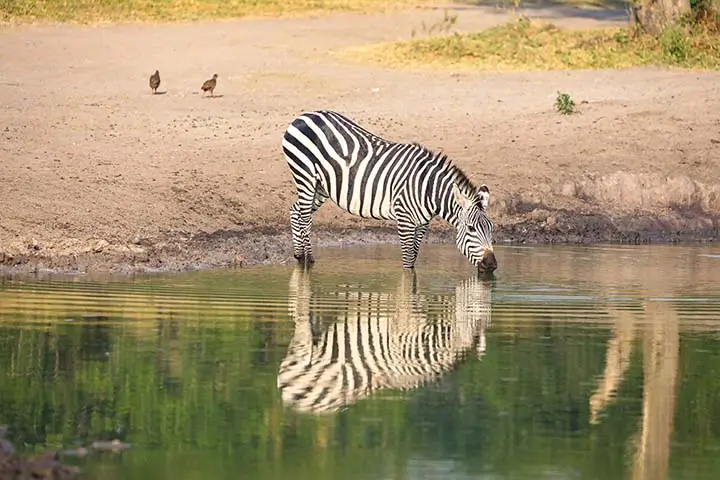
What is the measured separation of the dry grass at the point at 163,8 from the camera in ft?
99.3

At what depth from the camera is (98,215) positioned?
1498 centimetres

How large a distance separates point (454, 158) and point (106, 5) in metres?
15.3

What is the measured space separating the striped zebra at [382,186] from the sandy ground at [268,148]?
0.71 metres

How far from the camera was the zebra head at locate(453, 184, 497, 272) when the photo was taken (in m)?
A: 14.0

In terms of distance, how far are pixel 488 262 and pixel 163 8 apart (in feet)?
66.1

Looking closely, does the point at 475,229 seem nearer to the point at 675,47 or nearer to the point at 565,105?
the point at 565,105

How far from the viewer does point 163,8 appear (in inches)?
1293

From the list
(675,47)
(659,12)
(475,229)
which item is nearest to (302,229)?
(475,229)

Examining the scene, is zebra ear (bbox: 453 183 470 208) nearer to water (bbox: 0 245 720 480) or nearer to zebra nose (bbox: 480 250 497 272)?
zebra nose (bbox: 480 250 497 272)

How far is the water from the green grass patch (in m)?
11.3

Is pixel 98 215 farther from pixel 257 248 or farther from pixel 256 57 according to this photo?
pixel 256 57

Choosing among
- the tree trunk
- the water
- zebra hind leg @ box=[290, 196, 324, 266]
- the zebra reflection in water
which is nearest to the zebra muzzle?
the water

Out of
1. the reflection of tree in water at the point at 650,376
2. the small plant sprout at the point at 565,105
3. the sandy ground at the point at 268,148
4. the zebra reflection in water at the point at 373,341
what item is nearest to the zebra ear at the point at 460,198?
the zebra reflection in water at the point at 373,341

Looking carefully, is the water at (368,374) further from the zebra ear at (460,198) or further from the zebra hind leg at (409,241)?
the zebra ear at (460,198)
